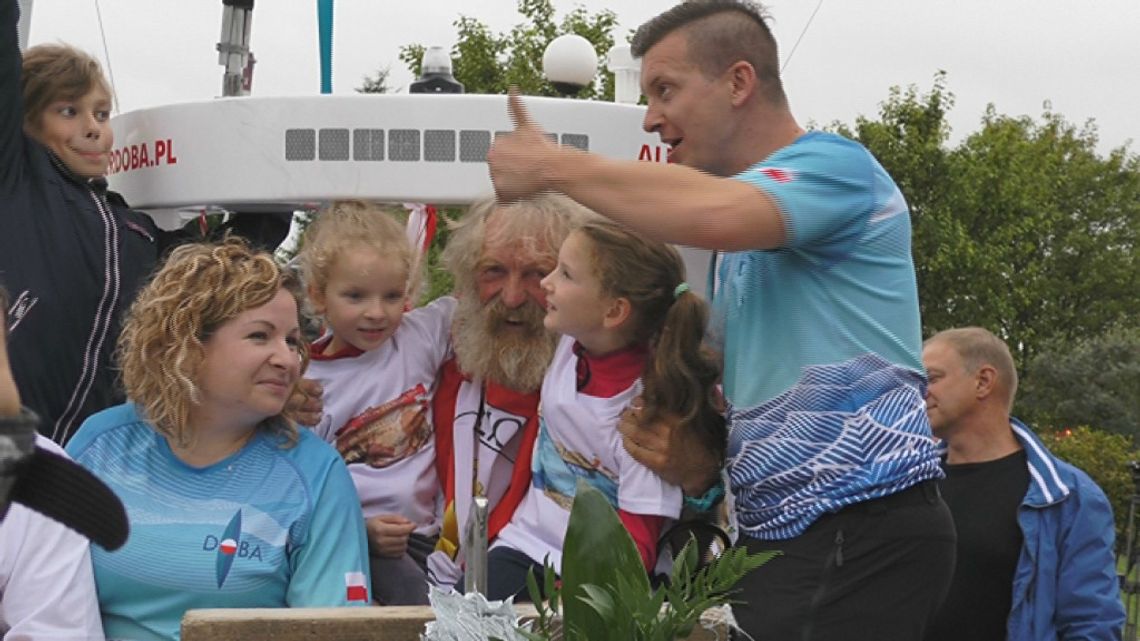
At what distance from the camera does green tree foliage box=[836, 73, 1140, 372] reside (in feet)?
92.9

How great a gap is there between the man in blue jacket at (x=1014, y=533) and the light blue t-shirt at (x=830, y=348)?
6.77ft

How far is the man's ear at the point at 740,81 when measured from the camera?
10.5 ft

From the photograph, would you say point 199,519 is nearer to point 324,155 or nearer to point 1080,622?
point 324,155

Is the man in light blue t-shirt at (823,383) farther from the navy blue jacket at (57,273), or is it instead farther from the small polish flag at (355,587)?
the navy blue jacket at (57,273)

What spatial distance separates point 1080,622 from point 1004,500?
1.42 ft

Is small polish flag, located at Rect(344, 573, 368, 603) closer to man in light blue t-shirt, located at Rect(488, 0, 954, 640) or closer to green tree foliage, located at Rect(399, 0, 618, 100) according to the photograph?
man in light blue t-shirt, located at Rect(488, 0, 954, 640)

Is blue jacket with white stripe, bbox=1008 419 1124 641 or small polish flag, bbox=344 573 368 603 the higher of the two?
small polish flag, bbox=344 573 368 603

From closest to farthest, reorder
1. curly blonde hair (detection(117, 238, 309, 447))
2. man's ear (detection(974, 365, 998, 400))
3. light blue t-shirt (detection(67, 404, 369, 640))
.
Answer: light blue t-shirt (detection(67, 404, 369, 640))
curly blonde hair (detection(117, 238, 309, 447))
man's ear (detection(974, 365, 998, 400))

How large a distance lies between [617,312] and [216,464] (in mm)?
923

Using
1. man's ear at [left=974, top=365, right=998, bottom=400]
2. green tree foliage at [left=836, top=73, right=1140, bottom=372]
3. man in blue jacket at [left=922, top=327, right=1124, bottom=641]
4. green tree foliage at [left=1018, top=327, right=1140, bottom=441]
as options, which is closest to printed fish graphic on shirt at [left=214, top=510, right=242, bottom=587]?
man in blue jacket at [left=922, top=327, right=1124, bottom=641]

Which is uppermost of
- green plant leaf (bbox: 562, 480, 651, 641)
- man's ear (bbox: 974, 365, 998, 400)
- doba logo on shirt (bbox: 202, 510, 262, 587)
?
green plant leaf (bbox: 562, 480, 651, 641)

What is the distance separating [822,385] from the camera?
2.97 meters

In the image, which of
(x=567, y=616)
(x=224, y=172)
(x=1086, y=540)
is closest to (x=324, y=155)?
(x=224, y=172)

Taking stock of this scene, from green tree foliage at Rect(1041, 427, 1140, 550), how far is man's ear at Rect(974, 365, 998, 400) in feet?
58.2
